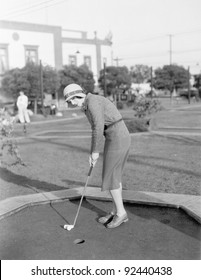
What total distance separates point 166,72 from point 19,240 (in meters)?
43.3

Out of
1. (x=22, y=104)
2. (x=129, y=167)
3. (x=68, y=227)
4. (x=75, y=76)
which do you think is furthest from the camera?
(x=75, y=76)

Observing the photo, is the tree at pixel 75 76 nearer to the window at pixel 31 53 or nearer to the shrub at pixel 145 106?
the window at pixel 31 53

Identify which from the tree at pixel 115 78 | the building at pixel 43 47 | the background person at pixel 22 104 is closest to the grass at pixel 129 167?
the background person at pixel 22 104

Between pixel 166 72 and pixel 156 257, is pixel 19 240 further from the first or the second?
pixel 166 72

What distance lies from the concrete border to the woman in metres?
0.89

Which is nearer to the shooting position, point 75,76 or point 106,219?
point 106,219

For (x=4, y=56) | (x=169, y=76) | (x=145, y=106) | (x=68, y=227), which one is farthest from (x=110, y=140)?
(x=169, y=76)

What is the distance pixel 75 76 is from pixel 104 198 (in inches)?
1243

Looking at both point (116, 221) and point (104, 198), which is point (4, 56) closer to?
point (104, 198)

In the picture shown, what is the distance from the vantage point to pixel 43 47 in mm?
38844

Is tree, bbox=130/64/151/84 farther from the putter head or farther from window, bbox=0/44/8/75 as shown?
the putter head

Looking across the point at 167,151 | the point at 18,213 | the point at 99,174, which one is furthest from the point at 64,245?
the point at 167,151

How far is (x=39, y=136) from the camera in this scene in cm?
1421

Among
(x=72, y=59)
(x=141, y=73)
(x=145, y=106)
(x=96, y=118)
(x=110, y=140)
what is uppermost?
(x=72, y=59)
